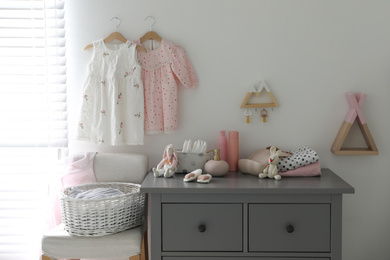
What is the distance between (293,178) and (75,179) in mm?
1134

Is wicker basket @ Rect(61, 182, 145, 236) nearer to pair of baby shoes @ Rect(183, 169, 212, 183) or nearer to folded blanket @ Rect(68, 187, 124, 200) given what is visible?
folded blanket @ Rect(68, 187, 124, 200)

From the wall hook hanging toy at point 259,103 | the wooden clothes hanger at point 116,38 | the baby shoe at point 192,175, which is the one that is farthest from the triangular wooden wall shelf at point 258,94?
the wooden clothes hanger at point 116,38

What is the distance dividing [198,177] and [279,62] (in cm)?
82

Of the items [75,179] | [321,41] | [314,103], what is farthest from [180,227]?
[321,41]

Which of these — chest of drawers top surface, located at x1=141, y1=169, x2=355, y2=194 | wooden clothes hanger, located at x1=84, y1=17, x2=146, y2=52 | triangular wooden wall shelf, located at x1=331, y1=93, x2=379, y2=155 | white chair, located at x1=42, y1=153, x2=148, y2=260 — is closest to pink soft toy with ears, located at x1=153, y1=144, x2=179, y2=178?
chest of drawers top surface, located at x1=141, y1=169, x2=355, y2=194

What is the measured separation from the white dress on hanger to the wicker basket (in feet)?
1.39

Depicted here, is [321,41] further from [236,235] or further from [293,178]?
[236,235]

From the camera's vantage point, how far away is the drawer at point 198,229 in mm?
2004

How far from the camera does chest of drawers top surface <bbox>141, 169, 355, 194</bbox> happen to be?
6.36 feet

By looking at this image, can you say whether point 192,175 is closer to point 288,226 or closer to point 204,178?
point 204,178

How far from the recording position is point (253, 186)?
1986 millimetres

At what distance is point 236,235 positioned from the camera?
201 cm

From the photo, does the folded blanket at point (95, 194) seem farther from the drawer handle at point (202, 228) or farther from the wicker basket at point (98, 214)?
the drawer handle at point (202, 228)

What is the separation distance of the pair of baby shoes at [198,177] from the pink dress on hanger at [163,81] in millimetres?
390
